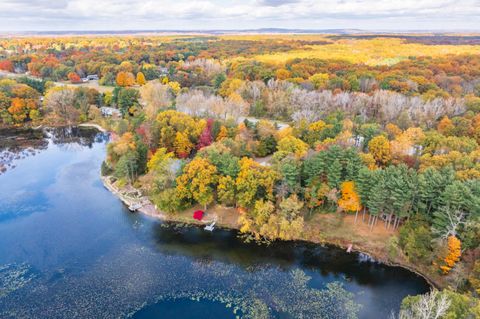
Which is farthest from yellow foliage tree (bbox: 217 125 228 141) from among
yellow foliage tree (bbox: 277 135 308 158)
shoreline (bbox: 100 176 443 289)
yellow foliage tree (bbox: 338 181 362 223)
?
yellow foliage tree (bbox: 338 181 362 223)

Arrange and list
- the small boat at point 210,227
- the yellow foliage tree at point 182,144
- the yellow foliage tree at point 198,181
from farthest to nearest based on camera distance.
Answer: the yellow foliage tree at point 182,144, the yellow foliage tree at point 198,181, the small boat at point 210,227

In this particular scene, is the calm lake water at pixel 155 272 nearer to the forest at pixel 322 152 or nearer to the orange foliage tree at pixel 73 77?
the forest at pixel 322 152

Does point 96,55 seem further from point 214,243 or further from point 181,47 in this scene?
point 214,243

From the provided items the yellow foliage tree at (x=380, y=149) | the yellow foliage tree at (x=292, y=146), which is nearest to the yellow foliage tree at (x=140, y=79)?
the yellow foliage tree at (x=292, y=146)

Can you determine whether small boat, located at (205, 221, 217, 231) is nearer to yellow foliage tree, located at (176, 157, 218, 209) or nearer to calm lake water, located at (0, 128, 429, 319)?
calm lake water, located at (0, 128, 429, 319)

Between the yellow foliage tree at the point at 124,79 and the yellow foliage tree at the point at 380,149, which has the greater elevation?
the yellow foliage tree at the point at 124,79

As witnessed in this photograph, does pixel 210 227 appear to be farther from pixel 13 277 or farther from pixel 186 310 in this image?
pixel 13 277
